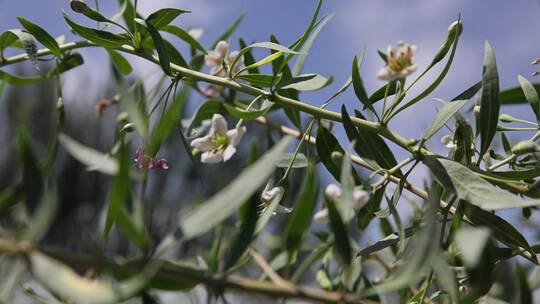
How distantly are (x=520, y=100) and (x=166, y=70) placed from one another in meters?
0.43

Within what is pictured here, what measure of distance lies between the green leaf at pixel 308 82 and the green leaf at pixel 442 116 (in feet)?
0.44

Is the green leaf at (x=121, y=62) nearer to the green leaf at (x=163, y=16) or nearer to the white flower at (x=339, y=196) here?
the green leaf at (x=163, y=16)

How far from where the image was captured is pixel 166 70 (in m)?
0.70

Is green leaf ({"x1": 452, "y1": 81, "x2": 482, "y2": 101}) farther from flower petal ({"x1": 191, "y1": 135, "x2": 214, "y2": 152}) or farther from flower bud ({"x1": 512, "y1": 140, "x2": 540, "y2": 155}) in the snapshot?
flower petal ({"x1": 191, "y1": 135, "x2": 214, "y2": 152})

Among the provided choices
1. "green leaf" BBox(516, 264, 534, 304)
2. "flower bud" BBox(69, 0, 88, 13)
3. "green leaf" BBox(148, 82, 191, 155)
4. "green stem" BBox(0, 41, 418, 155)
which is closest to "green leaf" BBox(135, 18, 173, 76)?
"green stem" BBox(0, 41, 418, 155)

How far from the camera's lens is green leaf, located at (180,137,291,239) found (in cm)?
31

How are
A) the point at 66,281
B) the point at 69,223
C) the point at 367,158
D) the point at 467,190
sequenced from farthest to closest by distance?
the point at 69,223
the point at 367,158
the point at 467,190
the point at 66,281

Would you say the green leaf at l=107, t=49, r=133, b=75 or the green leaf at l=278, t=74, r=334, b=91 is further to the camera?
the green leaf at l=107, t=49, r=133, b=75

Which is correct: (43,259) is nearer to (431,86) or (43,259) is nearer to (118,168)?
(118,168)

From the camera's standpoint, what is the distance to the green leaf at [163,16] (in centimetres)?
76

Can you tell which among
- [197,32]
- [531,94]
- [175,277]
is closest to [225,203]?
[175,277]

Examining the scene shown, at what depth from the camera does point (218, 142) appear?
0.75 meters

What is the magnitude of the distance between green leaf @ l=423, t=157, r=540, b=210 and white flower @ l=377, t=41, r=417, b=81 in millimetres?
A: 97

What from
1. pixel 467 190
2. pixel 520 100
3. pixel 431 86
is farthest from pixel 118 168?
pixel 520 100
